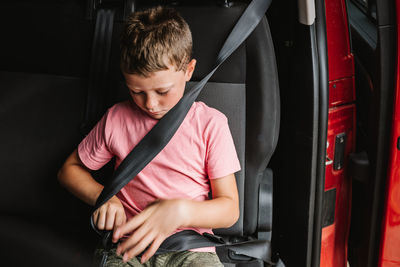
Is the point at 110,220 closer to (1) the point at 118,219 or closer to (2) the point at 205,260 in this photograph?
(1) the point at 118,219

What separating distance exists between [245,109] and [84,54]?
52cm

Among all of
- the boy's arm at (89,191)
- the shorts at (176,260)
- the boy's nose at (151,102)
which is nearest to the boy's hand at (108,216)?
the boy's arm at (89,191)

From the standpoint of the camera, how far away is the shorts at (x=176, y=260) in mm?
1050

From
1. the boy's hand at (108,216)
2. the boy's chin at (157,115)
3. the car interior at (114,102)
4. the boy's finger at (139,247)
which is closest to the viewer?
the boy's finger at (139,247)

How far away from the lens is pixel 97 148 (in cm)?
118

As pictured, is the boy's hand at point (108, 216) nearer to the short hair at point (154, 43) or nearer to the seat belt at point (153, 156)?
the seat belt at point (153, 156)

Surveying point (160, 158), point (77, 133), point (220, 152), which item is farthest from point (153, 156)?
point (77, 133)

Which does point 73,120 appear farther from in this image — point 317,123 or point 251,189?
point 317,123

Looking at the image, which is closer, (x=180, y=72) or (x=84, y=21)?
(x=180, y=72)

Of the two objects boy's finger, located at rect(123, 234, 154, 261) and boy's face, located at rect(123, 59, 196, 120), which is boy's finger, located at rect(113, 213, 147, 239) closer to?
boy's finger, located at rect(123, 234, 154, 261)

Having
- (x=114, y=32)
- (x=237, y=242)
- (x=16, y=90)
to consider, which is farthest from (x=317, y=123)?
(x=16, y=90)

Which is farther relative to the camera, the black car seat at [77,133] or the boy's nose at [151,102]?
the black car seat at [77,133]

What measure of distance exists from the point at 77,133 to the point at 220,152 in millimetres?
495

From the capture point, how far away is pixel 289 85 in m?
1.29
